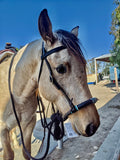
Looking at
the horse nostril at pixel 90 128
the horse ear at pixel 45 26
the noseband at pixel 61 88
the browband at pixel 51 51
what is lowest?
the horse nostril at pixel 90 128

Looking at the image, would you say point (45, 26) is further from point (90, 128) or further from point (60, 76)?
point (90, 128)

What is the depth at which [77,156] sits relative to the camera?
209cm

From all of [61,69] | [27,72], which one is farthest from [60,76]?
[27,72]

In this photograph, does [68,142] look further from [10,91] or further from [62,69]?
[62,69]

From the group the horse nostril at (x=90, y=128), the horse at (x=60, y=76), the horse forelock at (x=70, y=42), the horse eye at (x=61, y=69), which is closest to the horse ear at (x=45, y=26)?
the horse at (x=60, y=76)

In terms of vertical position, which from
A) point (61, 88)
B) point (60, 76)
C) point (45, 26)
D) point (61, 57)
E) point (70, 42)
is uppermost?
point (45, 26)

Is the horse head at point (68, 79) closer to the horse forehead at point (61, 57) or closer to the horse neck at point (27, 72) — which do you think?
the horse forehead at point (61, 57)

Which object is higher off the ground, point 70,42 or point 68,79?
point 70,42

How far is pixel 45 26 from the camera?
0.98 metres

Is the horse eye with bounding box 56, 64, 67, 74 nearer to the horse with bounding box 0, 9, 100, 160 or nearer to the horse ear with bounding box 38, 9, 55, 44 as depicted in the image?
the horse with bounding box 0, 9, 100, 160

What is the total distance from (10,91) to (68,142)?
2.03m

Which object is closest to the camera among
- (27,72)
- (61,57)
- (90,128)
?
(90,128)

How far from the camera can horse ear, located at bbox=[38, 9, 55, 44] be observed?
94 cm

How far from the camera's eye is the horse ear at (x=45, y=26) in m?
0.94
